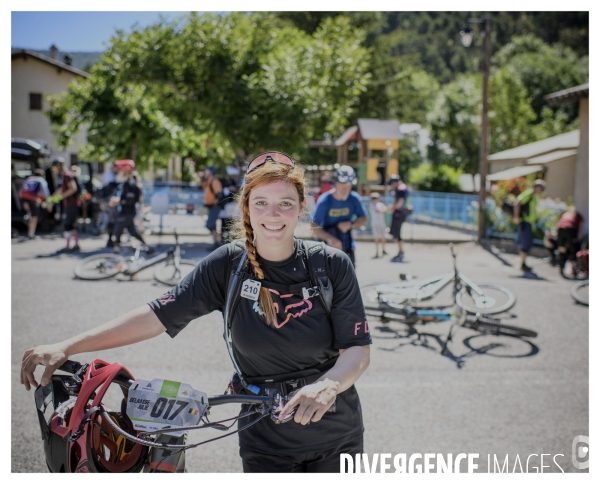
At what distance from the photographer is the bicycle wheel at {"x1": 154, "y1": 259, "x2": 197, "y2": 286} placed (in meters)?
7.52

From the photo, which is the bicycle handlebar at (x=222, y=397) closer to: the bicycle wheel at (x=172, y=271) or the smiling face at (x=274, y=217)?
the smiling face at (x=274, y=217)

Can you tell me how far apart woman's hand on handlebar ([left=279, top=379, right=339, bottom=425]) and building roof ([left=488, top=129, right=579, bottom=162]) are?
731 inches

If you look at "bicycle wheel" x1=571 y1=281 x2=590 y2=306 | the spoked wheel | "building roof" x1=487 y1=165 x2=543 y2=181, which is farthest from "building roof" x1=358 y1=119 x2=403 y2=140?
the spoked wheel

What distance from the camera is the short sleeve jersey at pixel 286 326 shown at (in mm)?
1881

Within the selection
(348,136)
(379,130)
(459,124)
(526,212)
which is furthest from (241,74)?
(459,124)

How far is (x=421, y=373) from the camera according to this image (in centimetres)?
505

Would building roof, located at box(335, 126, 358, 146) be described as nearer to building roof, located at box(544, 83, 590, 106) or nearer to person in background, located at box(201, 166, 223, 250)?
building roof, located at box(544, 83, 590, 106)

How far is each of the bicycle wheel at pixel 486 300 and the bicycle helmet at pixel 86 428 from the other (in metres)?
4.79

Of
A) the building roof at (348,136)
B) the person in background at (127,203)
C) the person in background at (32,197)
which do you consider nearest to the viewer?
the person in background at (127,203)

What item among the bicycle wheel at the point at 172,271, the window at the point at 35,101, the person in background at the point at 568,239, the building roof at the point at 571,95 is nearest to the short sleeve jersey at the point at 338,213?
the bicycle wheel at the point at 172,271
